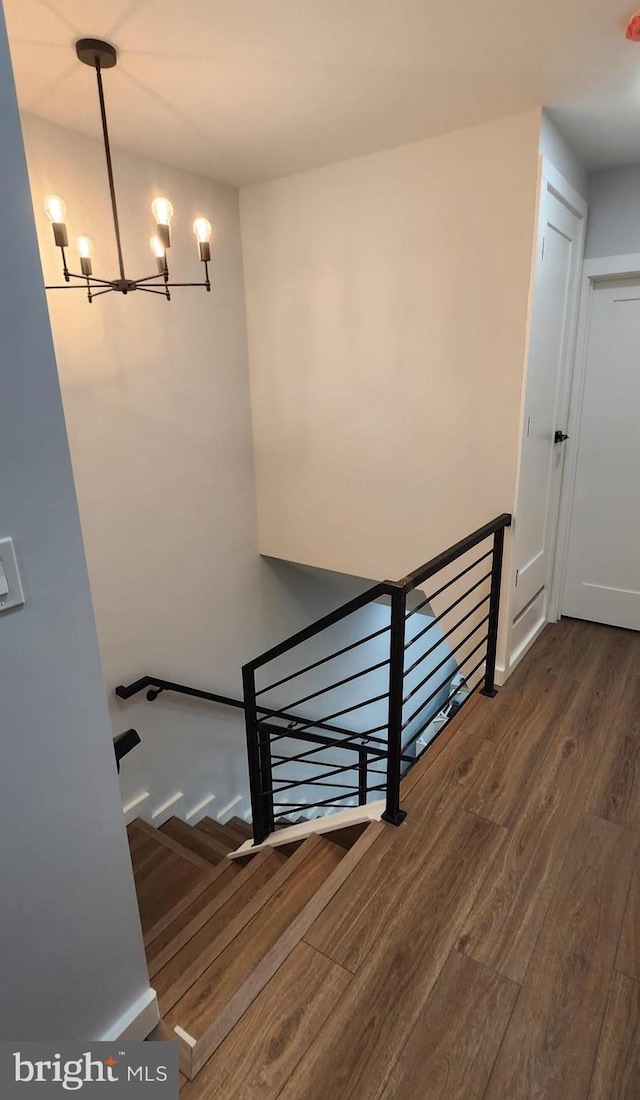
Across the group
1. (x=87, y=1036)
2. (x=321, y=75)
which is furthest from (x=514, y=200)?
(x=87, y=1036)

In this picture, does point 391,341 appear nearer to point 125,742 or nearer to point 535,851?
point 535,851

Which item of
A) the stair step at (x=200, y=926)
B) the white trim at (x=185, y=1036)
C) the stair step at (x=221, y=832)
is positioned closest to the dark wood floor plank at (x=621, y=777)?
the stair step at (x=200, y=926)

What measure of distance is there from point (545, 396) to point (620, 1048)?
2.40 meters

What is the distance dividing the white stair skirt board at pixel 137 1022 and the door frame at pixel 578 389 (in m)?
2.78

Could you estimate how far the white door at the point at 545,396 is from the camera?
7.93 ft

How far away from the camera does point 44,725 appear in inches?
40.7

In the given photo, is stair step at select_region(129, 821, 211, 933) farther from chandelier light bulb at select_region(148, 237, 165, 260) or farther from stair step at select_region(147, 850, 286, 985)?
chandelier light bulb at select_region(148, 237, 165, 260)

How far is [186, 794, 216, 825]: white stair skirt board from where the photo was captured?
340 centimetres

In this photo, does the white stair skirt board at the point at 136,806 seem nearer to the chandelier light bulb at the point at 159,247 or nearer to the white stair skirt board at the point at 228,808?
the white stair skirt board at the point at 228,808

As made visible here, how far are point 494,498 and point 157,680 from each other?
6.50ft

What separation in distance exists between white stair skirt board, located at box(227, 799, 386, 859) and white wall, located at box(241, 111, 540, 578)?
1.39 meters

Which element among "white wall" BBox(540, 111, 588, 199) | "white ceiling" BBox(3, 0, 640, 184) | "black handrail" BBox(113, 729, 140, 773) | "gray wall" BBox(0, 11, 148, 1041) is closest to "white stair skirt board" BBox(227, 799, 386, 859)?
"black handrail" BBox(113, 729, 140, 773)

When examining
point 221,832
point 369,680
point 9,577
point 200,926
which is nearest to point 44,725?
point 9,577

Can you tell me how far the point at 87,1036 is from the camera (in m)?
1.21
